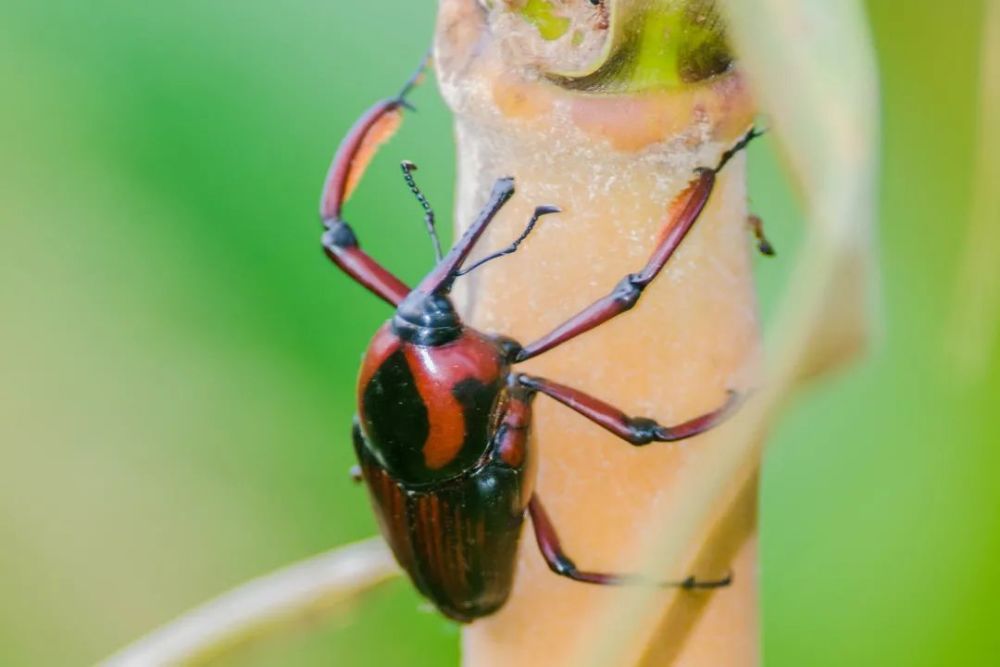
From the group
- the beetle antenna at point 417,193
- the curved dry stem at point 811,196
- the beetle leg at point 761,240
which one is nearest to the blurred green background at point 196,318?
the beetle leg at point 761,240

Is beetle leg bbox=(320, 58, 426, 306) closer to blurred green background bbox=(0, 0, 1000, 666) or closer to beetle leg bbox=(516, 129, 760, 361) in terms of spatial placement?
blurred green background bbox=(0, 0, 1000, 666)

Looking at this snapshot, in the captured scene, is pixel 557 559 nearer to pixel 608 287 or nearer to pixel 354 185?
pixel 608 287

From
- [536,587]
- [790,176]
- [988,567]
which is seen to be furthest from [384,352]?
[790,176]

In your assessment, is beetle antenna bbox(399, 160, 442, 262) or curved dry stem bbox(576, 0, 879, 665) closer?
curved dry stem bbox(576, 0, 879, 665)

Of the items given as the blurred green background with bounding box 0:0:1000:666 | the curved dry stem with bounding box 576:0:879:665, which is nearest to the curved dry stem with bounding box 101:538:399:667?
the blurred green background with bounding box 0:0:1000:666

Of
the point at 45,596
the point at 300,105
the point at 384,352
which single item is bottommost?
the point at 45,596

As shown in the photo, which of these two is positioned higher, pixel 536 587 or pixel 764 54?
pixel 764 54

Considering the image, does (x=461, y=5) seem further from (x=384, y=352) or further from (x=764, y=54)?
(x=384, y=352)
